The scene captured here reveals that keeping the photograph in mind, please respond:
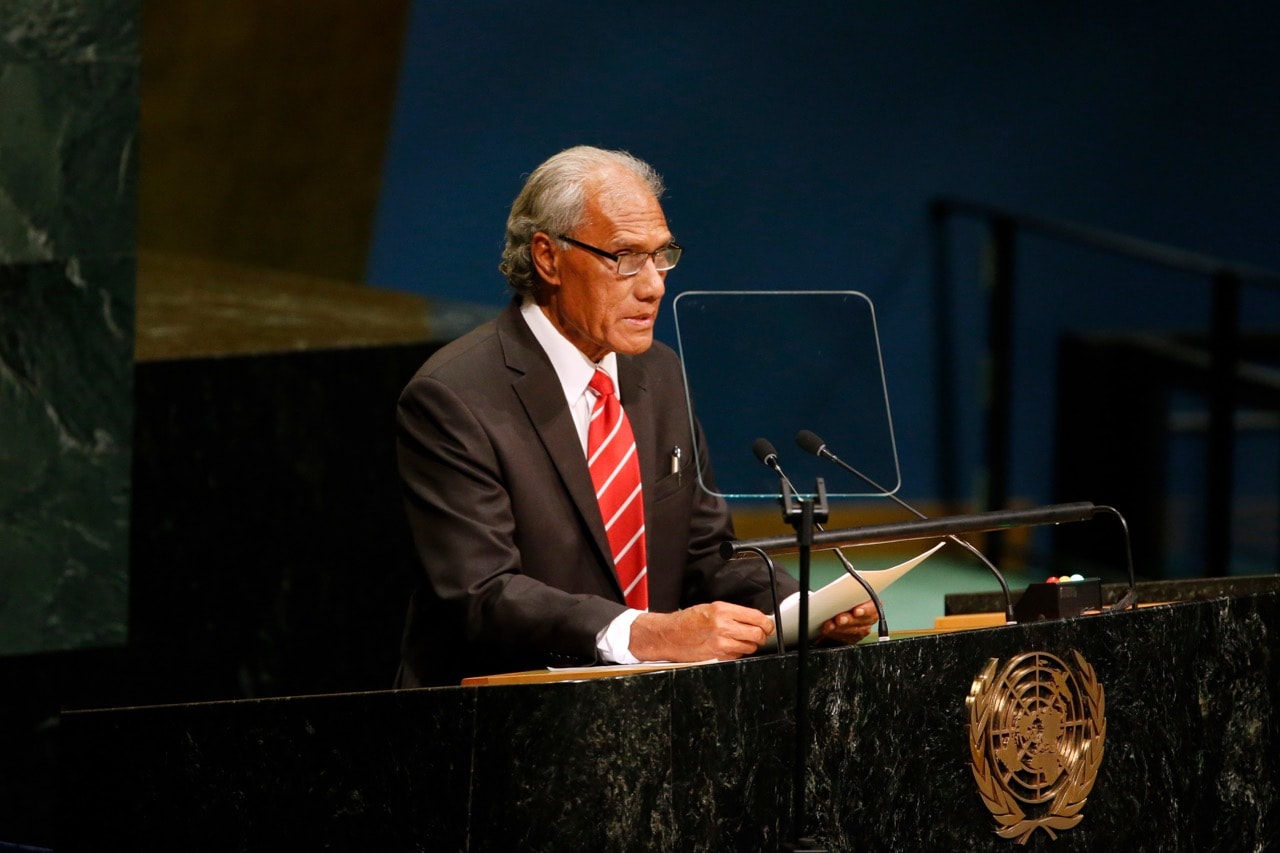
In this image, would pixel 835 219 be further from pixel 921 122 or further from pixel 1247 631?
pixel 1247 631

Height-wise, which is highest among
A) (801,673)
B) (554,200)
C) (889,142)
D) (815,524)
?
(889,142)

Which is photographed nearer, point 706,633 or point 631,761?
point 631,761

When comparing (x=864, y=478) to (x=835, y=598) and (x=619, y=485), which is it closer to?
(x=835, y=598)

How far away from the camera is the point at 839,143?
6.54 meters

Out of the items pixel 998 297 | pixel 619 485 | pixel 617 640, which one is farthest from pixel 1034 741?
pixel 998 297

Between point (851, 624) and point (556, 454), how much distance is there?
1.85 ft

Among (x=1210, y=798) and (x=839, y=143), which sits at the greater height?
(x=839, y=143)

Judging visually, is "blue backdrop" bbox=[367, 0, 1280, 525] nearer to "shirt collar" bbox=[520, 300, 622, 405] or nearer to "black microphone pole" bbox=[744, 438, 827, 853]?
"shirt collar" bbox=[520, 300, 622, 405]

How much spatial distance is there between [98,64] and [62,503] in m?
0.99

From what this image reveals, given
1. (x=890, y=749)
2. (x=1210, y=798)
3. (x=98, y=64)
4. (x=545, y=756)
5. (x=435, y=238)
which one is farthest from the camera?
(x=435, y=238)

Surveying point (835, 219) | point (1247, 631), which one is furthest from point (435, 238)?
point (1247, 631)

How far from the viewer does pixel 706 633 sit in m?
2.36

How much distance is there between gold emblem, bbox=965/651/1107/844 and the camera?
7.66 feet

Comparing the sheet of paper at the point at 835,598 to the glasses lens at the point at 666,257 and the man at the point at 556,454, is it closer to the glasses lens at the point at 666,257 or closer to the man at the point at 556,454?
the man at the point at 556,454
